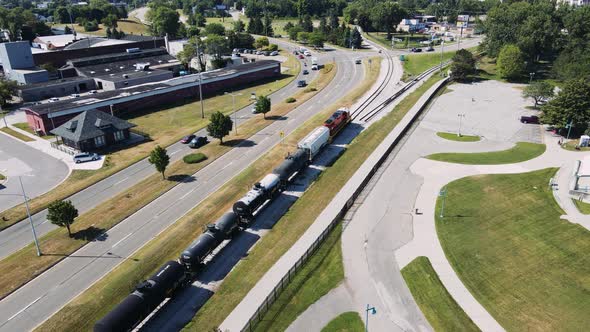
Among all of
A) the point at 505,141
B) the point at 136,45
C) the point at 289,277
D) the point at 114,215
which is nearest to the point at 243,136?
the point at 114,215

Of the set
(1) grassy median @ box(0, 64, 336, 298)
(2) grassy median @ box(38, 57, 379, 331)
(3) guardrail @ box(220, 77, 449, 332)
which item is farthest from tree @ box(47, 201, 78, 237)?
(3) guardrail @ box(220, 77, 449, 332)

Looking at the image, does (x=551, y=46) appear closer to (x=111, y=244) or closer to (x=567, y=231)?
(x=567, y=231)

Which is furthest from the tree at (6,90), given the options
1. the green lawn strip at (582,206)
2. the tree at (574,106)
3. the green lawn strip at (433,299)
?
the tree at (574,106)

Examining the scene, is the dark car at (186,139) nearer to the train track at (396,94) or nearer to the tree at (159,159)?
the tree at (159,159)

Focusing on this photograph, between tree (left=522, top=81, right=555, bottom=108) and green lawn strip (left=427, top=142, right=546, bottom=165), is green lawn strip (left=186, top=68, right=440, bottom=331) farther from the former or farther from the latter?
tree (left=522, top=81, right=555, bottom=108)

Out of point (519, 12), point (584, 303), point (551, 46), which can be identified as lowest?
point (584, 303)

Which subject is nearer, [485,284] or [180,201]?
[485,284]

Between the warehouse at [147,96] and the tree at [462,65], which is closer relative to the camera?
the warehouse at [147,96]
